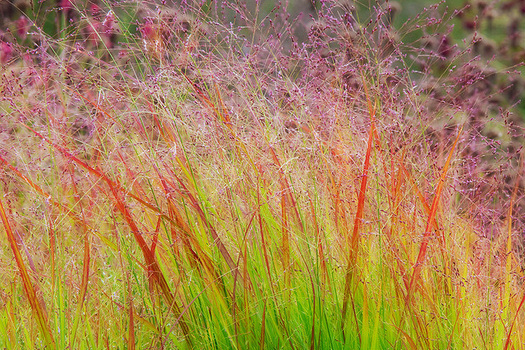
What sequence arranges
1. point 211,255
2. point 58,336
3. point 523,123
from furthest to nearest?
1. point 523,123
2. point 211,255
3. point 58,336

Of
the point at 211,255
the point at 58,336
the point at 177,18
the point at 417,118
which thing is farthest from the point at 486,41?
the point at 58,336

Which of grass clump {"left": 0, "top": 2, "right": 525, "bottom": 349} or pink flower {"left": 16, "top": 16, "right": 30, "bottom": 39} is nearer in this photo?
grass clump {"left": 0, "top": 2, "right": 525, "bottom": 349}

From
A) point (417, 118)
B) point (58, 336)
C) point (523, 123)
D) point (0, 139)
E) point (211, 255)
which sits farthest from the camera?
point (523, 123)

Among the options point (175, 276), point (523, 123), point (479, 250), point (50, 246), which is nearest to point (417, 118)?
point (479, 250)

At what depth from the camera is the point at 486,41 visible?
3.98 meters

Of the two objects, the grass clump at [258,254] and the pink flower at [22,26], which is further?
the pink flower at [22,26]

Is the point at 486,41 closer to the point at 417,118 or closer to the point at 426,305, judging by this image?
the point at 417,118

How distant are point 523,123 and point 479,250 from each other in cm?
255

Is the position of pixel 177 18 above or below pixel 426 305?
above

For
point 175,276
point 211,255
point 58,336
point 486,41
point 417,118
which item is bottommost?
point 58,336

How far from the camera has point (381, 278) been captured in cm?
140

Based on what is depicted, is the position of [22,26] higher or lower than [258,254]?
higher

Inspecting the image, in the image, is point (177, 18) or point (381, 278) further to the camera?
point (177, 18)

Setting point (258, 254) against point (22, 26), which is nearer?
point (258, 254)
